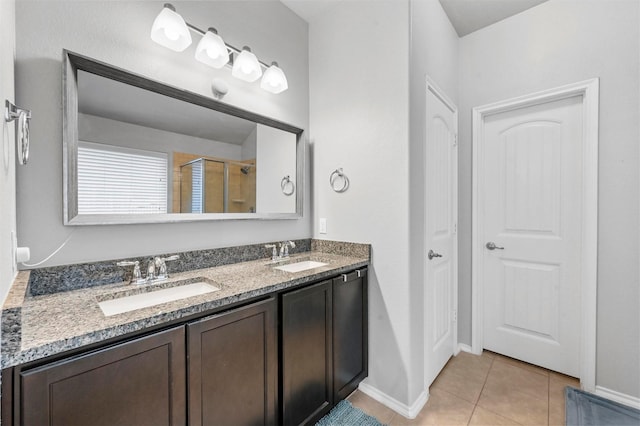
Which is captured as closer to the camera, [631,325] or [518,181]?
[631,325]

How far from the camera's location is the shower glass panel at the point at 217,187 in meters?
1.55

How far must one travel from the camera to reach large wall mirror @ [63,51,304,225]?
1.22 m

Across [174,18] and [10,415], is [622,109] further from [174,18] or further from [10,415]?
[10,415]

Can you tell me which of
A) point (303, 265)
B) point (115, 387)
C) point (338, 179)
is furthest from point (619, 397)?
point (115, 387)

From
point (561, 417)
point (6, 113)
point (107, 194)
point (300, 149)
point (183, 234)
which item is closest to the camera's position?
point (6, 113)

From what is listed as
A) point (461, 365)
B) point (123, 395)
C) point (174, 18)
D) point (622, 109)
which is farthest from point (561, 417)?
point (174, 18)

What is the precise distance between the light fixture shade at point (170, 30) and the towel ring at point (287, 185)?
3.21 ft

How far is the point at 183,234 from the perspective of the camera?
Answer: 153cm

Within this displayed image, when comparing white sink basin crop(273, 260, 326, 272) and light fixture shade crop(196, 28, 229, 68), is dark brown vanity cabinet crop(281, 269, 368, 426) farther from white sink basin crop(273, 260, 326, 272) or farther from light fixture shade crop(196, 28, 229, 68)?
light fixture shade crop(196, 28, 229, 68)

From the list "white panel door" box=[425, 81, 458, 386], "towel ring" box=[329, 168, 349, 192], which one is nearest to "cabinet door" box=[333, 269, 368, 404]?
"white panel door" box=[425, 81, 458, 386]

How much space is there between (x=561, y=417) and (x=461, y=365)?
2.09 feet

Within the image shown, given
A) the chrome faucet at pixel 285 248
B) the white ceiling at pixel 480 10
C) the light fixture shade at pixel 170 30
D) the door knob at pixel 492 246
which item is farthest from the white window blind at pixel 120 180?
the door knob at pixel 492 246

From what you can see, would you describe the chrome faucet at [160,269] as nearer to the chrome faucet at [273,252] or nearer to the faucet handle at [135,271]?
the faucet handle at [135,271]

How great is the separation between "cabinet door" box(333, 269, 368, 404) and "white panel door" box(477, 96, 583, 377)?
1.27 metres
